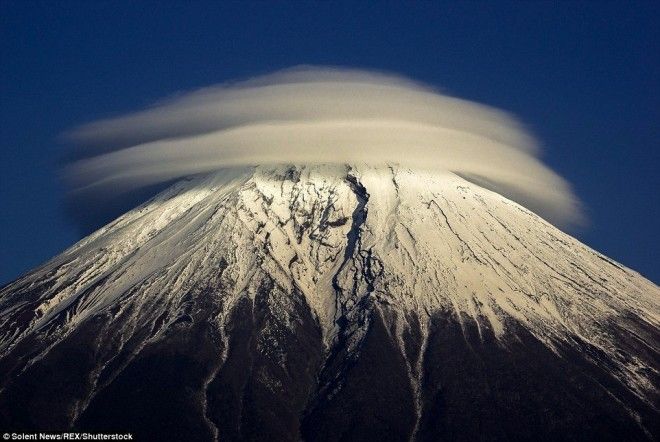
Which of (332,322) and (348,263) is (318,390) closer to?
(332,322)

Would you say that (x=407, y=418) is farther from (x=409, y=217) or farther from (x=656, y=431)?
(x=409, y=217)

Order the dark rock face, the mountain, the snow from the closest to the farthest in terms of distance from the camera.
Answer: the dark rock face, the mountain, the snow

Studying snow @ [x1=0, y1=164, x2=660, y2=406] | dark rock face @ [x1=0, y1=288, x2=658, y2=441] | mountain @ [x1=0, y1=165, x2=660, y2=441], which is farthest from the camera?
snow @ [x1=0, y1=164, x2=660, y2=406]

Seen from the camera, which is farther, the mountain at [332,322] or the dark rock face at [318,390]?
the mountain at [332,322]

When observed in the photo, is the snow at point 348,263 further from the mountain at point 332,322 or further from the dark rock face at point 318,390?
the dark rock face at point 318,390

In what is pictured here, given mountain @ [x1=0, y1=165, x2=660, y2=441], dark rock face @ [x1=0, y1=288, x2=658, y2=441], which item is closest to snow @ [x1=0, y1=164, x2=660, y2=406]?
mountain @ [x1=0, y1=165, x2=660, y2=441]

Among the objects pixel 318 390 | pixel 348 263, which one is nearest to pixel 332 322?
pixel 348 263

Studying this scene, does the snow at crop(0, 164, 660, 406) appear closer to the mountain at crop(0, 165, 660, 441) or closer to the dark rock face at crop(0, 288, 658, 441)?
the mountain at crop(0, 165, 660, 441)

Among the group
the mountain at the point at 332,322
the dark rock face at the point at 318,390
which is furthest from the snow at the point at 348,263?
the dark rock face at the point at 318,390

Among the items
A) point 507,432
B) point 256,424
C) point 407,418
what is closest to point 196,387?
point 256,424
